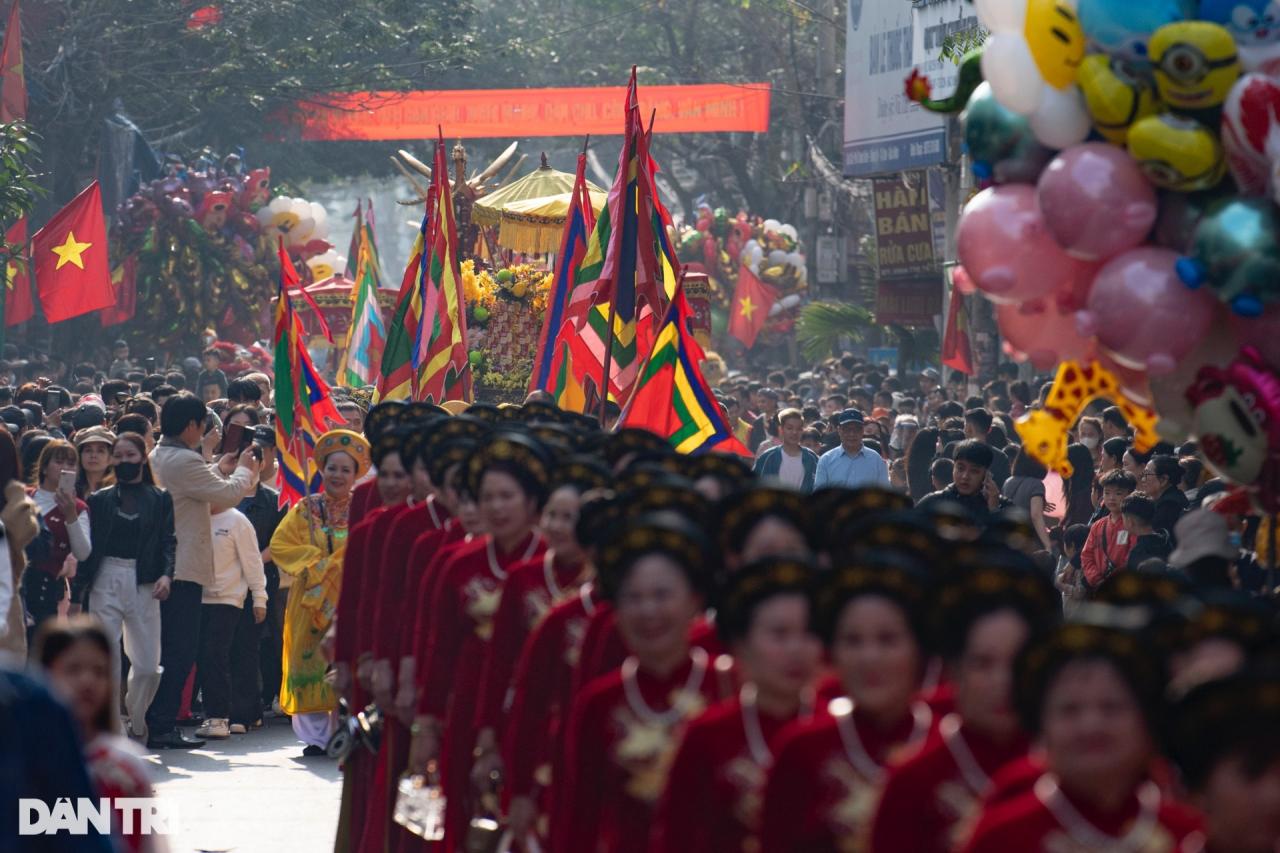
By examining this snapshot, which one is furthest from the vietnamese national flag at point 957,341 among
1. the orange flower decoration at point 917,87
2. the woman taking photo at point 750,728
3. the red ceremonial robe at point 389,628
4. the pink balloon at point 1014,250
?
the woman taking photo at point 750,728

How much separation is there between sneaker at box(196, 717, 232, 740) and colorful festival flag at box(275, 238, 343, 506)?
4.65 ft

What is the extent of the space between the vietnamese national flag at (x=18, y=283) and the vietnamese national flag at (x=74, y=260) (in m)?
2.42

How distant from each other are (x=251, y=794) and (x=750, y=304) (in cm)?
2562

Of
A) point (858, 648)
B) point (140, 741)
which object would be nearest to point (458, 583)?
point (858, 648)

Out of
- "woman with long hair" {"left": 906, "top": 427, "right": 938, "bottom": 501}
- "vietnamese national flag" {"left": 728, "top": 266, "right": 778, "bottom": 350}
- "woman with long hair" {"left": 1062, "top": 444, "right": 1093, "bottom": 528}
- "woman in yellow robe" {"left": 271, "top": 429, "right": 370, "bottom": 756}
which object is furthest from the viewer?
"vietnamese national flag" {"left": 728, "top": 266, "right": 778, "bottom": 350}

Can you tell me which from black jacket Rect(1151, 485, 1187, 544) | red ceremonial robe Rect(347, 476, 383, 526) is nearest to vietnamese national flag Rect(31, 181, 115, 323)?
red ceremonial robe Rect(347, 476, 383, 526)

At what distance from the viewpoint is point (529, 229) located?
72.4 ft

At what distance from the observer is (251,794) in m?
11.0

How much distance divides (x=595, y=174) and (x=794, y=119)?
1014 centimetres

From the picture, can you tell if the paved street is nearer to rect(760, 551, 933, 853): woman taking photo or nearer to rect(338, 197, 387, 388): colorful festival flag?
rect(760, 551, 933, 853): woman taking photo

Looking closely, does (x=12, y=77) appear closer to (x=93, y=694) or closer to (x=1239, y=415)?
(x=1239, y=415)

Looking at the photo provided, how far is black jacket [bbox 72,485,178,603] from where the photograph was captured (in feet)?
38.1

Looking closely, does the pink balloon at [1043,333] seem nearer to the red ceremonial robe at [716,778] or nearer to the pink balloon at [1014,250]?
the pink balloon at [1014,250]

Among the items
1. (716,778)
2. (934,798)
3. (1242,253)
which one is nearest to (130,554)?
(1242,253)
